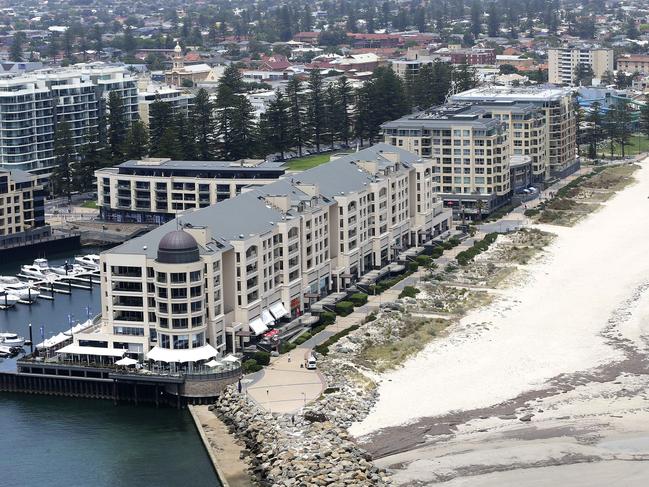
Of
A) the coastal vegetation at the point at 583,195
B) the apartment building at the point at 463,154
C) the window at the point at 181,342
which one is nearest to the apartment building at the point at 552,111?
the coastal vegetation at the point at 583,195

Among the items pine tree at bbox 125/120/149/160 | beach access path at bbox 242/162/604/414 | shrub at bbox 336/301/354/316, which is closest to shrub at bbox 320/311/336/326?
beach access path at bbox 242/162/604/414

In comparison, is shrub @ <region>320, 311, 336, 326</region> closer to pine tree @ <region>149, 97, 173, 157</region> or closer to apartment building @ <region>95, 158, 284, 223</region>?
apartment building @ <region>95, 158, 284, 223</region>

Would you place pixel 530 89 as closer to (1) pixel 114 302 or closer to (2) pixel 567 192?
(2) pixel 567 192

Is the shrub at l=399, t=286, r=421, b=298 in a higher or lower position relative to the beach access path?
higher

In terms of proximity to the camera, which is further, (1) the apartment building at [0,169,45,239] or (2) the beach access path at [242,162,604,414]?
(1) the apartment building at [0,169,45,239]

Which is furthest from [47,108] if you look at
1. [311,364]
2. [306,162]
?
[311,364]

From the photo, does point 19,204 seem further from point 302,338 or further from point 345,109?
point 345,109
